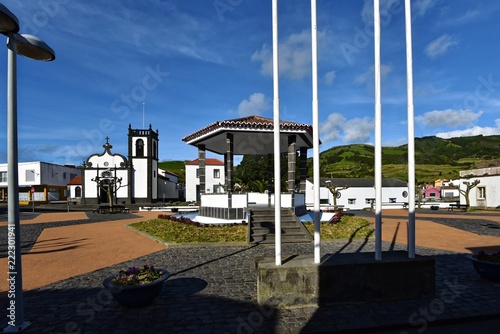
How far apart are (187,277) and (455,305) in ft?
18.4

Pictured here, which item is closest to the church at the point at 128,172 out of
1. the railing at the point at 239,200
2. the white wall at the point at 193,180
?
the white wall at the point at 193,180

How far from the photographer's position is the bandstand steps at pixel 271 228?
38.0 ft

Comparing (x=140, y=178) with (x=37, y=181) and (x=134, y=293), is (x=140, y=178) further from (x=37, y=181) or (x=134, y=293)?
(x=134, y=293)

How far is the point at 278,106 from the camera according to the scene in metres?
5.71

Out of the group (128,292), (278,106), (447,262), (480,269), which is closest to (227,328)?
(128,292)

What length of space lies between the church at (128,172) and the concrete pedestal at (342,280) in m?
41.6

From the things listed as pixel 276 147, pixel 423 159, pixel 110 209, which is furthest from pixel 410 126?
pixel 423 159

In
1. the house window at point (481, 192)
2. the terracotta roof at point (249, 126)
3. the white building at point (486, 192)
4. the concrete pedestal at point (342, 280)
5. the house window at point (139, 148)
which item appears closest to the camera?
the concrete pedestal at point (342, 280)

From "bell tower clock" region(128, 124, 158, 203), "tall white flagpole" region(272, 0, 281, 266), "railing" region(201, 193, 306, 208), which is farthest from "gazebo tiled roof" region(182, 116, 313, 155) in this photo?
"bell tower clock" region(128, 124, 158, 203)

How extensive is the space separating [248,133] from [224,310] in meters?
10.8

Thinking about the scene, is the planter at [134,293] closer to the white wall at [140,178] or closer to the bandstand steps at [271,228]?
the bandstand steps at [271,228]

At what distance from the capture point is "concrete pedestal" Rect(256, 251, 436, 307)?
5340 mm

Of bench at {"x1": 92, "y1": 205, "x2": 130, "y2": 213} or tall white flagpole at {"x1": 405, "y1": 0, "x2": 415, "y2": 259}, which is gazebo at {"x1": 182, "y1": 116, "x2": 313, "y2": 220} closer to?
tall white flagpole at {"x1": 405, "y1": 0, "x2": 415, "y2": 259}

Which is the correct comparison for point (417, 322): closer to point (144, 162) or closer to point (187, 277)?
point (187, 277)
